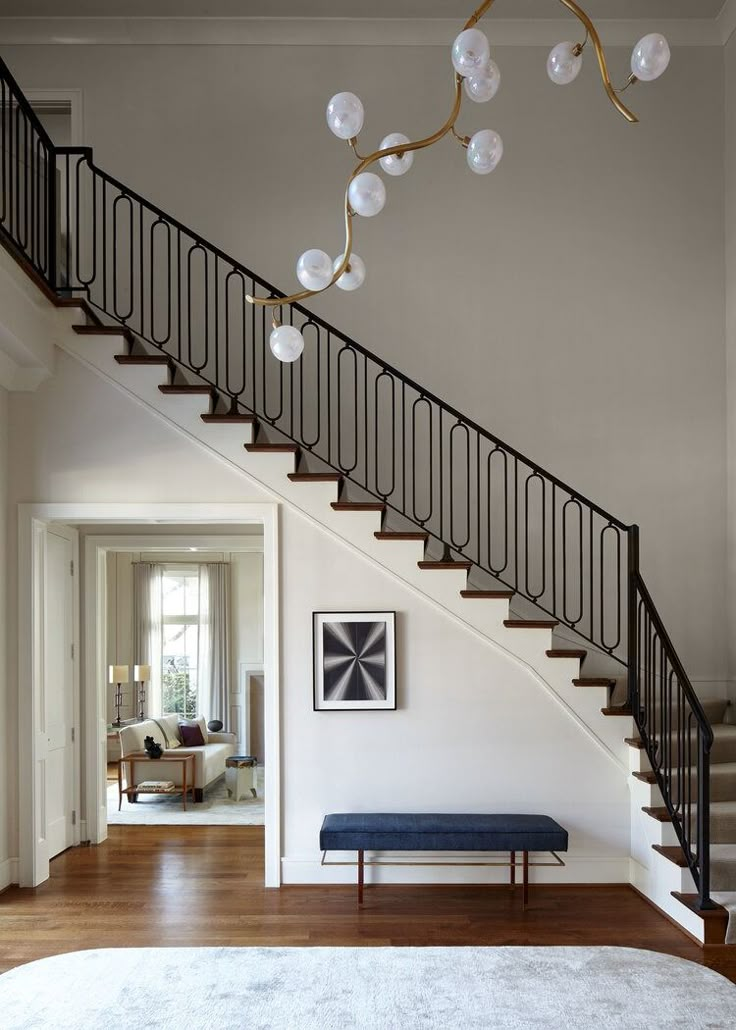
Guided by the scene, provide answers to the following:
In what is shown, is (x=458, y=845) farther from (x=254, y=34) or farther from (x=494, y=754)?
(x=254, y=34)

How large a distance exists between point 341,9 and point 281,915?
663 cm

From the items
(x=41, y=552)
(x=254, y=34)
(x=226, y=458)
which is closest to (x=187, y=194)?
(x=254, y=34)

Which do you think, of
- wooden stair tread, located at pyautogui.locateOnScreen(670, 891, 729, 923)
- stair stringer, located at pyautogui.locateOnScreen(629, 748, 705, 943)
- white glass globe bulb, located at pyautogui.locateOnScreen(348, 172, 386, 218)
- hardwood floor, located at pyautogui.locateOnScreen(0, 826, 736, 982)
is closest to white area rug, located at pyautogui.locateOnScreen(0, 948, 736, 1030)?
hardwood floor, located at pyautogui.locateOnScreen(0, 826, 736, 982)

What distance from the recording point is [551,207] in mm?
7734

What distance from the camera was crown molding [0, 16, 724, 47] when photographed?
766 centimetres

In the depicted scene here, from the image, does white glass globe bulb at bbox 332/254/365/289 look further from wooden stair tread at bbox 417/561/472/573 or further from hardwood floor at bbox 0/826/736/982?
hardwood floor at bbox 0/826/736/982

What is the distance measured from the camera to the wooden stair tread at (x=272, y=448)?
20.8 feet

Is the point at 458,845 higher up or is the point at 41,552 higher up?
the point at 41,552

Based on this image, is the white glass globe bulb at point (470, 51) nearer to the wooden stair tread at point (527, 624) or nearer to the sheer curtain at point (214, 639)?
the wooden stair tread at point (527, 624)

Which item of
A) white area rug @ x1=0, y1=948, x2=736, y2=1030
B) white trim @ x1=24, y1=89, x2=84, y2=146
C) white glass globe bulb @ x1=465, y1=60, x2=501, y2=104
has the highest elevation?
white trim @ x1=24, y1=89, x2=84, y2=146

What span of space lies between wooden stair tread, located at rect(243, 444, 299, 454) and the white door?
1785 mm

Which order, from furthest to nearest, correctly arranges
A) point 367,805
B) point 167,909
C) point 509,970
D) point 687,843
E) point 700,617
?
point 700,617 < point 367,805 < point 167,909 < point 687,843 < point 509,970

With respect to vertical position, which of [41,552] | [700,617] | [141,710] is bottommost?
[141,710]

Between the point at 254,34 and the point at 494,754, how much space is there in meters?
5.87
